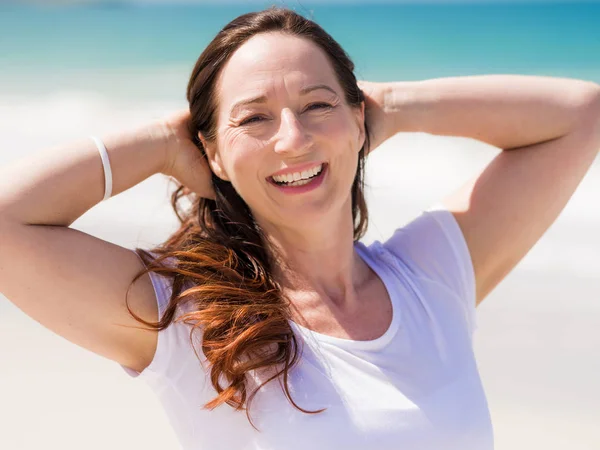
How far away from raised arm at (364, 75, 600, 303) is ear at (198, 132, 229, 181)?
610 millimetres

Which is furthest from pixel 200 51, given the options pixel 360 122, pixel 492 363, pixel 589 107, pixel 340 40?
pixel 360 122

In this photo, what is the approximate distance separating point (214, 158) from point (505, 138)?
1.09 m

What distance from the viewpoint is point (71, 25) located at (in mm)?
15633

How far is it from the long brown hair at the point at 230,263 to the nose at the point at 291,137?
28 cm

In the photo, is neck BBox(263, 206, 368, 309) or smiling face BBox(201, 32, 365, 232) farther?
neck BBox(263, 206, 368, 309)

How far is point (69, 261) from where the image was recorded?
203cm

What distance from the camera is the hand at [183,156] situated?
2459 mm

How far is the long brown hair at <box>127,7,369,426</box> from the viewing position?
7.04 feet

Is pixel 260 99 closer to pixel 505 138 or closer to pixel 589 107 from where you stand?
pixel 505 138

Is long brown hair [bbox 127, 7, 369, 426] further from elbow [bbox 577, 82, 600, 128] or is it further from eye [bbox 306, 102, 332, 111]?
elbow [bbox 577, 82, 600, 128]

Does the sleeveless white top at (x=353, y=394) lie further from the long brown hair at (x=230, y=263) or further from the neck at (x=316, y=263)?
the neck at (x=316, y=263)

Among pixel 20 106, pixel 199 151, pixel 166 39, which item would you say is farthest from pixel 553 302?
pixel 166 39

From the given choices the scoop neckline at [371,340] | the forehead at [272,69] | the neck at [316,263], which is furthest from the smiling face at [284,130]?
the scoop neckline at [371,340]

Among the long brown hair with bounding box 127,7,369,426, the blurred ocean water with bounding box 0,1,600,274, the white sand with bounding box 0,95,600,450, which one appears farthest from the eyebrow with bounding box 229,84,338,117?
the blurred ocean water with bounding box 0,1,600,274
